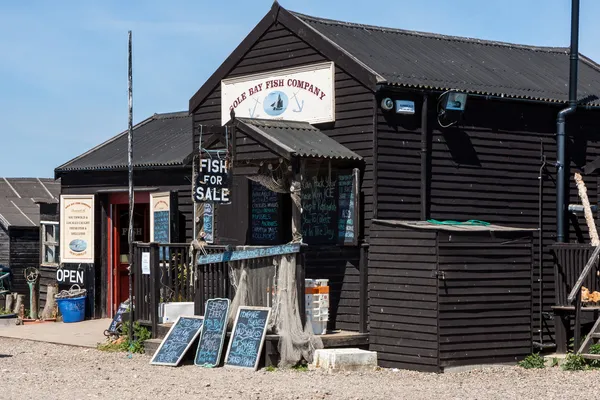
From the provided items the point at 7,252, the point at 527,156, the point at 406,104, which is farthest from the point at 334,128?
the point at 7,252

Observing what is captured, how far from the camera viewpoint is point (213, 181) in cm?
1688

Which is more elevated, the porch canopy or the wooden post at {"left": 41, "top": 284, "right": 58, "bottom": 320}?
the porch canopy

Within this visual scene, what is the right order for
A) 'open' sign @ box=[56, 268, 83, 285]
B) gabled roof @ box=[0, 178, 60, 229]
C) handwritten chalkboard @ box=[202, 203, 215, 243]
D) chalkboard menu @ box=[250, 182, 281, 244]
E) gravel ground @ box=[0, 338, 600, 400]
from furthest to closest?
gabled roof @ box=[0, 178, 60, 229] → 'open' sign @ box=[56, 268, 83, 285] → handwritten chalkboard @ box=[202, 203, 215, 243] → chalkboard menu @ box=[250, 182, 281, 244] → gravel ground @ box=[0, 338, 600, 400]

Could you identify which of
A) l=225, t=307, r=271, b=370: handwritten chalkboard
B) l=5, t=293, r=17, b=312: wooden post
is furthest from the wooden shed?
l=5, t=293, r=17, b=312: wooden post

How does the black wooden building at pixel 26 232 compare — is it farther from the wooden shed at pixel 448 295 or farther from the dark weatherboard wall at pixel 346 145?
the wooden shed at pixel 448 295

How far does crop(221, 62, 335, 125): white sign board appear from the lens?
18.1 metres

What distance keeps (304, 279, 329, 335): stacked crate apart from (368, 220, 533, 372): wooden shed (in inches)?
27.0

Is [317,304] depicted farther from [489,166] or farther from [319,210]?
[489,166]

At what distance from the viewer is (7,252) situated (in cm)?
2717

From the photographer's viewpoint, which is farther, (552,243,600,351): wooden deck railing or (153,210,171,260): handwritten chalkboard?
(153,210,171,260): handwritten chalkboard

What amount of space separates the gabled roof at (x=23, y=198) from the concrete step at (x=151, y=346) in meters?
9.95

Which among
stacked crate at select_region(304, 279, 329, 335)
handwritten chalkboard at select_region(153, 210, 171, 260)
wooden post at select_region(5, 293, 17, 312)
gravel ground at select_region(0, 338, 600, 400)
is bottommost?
gravel ground at select_region(0, 338, 600, 400)

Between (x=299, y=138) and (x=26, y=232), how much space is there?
12.0m

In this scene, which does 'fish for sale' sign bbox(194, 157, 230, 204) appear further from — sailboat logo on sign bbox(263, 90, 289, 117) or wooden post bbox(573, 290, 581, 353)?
wooden post bbox(573, 290, 581, 353)
